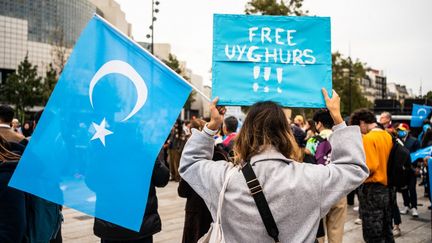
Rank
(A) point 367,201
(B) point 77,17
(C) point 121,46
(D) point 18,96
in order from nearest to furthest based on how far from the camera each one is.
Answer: (C) point 121,46 → (A) point 367,201 → (D) point 18,96 → (B) point 77,17

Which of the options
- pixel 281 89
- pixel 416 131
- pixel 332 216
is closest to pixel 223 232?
pixel 281 89

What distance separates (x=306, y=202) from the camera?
192 cm

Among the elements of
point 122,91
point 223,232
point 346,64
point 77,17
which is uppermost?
point 77,17

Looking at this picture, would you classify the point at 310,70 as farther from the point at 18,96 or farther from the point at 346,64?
the point at 18,96

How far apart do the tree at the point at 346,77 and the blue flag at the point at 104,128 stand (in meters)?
33.3

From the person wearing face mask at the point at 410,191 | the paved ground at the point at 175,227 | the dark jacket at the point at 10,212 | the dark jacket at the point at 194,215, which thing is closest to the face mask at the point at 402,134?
the person wearing face mask at the point at 410,191

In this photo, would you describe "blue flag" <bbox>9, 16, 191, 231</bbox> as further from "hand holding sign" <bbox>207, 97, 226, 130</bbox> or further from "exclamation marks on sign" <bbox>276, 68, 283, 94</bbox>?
"exclamation marks on sign" <bbox>276, 68, 283, 94</bbox>

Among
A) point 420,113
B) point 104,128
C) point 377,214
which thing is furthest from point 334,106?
point 420,113

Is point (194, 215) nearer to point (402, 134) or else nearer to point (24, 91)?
point (402, 134)

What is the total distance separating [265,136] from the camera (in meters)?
2.03

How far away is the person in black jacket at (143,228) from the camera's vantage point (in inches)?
127

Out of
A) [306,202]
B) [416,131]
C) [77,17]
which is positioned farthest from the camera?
[77,17]

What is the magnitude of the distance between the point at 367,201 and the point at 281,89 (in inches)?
131

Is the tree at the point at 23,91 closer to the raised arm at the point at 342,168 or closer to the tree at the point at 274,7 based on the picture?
the tree at the point at 274,7
